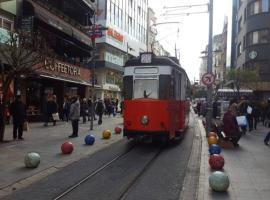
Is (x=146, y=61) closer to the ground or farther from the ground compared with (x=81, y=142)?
farther from the ground

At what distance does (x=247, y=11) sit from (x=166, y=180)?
5066cm

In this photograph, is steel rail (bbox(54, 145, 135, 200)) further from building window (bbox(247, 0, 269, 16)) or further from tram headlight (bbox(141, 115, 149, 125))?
building window (bbox(247, 0, 269, 16))

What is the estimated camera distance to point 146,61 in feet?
56.2

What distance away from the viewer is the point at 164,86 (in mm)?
16578

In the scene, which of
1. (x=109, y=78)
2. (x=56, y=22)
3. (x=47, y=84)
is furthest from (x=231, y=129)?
(x=109, y=78)

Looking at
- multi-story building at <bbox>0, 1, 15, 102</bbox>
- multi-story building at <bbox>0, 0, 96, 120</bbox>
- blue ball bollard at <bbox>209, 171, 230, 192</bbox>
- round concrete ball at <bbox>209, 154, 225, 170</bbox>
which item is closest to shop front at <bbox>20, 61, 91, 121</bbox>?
multi-story building at <bbox>0, 0, 96, 120</bbox>

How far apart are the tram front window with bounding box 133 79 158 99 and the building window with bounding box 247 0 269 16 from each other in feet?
135

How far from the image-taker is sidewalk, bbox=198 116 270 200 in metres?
8.72

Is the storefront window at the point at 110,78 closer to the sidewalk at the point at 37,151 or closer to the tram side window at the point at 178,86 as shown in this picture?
the sidewalk at the point at 37,151

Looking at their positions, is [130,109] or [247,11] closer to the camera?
[130,109]

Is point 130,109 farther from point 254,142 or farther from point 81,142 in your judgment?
point 254,142

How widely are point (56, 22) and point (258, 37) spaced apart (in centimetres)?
3089

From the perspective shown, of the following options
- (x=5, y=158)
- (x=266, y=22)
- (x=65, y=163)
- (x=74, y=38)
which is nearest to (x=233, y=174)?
(x=65, y=163)

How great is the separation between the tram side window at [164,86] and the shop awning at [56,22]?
1375 cm
